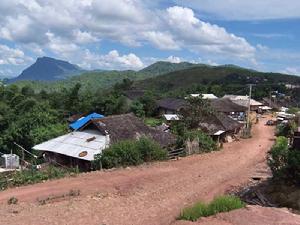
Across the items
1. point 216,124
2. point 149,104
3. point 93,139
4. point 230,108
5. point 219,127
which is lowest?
point 219,127

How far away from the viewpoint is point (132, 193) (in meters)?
17.7

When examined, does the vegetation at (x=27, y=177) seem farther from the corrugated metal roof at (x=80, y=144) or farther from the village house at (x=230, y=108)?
the village house at (x=230, y=108)

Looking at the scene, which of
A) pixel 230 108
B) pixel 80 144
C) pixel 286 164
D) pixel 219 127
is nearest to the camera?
pixel 286 164

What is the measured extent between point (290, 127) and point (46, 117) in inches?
995

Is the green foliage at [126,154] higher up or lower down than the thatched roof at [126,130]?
lower down

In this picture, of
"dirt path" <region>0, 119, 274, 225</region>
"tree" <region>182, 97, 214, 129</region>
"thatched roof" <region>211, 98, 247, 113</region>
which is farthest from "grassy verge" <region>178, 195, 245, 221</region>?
"thatched roof" <region>211, 98, 247, 113</region>

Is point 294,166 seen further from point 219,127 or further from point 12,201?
point 219,127

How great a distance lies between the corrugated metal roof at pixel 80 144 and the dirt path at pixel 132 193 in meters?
4.33

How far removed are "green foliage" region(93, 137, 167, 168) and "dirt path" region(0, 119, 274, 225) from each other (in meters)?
0.90

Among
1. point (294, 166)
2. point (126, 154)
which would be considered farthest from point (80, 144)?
point (294, 166)

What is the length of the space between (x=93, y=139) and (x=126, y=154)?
4.88m

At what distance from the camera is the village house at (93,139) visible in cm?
2603

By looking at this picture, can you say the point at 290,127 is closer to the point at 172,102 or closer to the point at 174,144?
the point at 174,144

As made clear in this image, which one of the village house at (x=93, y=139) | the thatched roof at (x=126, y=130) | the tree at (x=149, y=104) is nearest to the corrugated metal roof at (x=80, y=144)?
the village house at (x=93, y=139)
